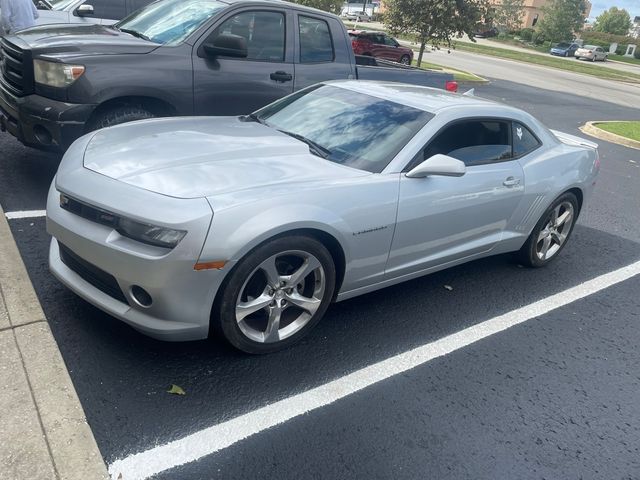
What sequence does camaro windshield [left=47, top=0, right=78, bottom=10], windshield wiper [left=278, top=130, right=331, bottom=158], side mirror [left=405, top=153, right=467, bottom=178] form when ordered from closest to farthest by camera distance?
side mirror [left=405, top=153, right=467, bottom=178], windshield wiper [left=278, top=130, right=331, bottom=158], camaro windshield [left=47, top=0, right=78, bottom=10]

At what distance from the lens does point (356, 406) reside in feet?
9.82

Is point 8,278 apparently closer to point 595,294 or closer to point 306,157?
point 306,157

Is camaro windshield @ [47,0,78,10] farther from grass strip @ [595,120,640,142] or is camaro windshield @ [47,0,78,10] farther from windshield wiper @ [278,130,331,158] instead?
grass strip @ [595,120,640,142]

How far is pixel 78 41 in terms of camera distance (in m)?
5.03

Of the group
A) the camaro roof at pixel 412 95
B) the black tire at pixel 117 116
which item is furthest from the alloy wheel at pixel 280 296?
the black tire at pixel 117 116

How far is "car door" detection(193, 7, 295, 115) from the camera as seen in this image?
18.1ft

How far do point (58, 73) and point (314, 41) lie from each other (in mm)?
2773

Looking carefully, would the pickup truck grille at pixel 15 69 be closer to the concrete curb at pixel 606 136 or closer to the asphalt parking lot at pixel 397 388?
the asphalt parking lot at pixel 397 388

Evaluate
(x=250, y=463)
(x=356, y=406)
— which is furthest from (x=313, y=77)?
(x=250, y=463)

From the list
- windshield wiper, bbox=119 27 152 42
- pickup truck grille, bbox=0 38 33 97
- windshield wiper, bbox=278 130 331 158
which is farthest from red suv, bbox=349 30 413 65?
windshield wiper, bbox=278 130 331 158

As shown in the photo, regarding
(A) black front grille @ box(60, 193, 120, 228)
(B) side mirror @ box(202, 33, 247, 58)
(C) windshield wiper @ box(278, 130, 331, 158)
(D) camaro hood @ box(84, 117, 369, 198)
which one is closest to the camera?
(A) black front grille @ box(60, 193, 120, 228)

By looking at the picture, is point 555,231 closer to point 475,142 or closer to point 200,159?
point 475,142

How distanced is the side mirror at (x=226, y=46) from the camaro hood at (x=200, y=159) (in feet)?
5.15

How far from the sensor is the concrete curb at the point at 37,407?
2.35 meters
